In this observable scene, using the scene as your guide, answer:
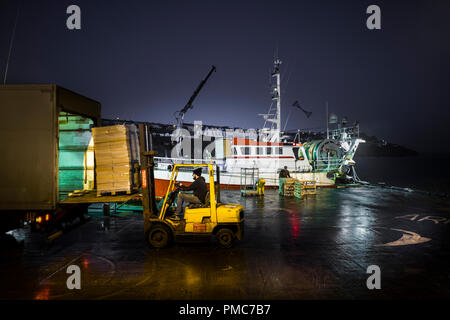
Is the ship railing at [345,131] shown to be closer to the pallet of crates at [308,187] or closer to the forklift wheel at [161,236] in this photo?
the pallet of crates at [308,187]

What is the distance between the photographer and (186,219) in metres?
6.51

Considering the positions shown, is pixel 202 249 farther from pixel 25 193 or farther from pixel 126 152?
pixel 25 193

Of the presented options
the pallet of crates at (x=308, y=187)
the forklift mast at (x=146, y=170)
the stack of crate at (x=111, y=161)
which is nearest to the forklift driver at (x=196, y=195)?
the forklift mast at (x=146, y=170)

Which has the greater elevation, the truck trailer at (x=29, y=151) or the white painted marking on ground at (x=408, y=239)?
the truck trailer at (x=29, y=151)

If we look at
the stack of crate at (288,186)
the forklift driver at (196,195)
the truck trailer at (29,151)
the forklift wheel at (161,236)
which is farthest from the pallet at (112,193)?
the stack of crate at (288,186)

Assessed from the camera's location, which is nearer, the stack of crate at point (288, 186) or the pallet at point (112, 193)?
the pallet at point (112, 193)

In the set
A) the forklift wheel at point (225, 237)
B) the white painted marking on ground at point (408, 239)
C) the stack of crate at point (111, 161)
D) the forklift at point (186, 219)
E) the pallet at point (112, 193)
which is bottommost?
the white painted marking on ground at point (408, 239)

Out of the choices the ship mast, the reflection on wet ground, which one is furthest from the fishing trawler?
the reflection on wet ground

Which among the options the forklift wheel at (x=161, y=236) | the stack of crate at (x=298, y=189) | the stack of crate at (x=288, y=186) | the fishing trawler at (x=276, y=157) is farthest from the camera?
the fishing trawler at (x=276, y=157)

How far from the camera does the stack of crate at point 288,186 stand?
1530cm

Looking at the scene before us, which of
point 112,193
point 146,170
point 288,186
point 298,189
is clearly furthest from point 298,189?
point 112,193

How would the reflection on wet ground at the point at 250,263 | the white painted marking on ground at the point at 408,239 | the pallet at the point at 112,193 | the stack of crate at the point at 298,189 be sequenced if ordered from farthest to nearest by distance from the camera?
the stack of crate at the point at 298,189
the white painted marking on ground at the point at 408,239
the pallet at the point at 112,193
the reflection on wet ground at the point at 250,263

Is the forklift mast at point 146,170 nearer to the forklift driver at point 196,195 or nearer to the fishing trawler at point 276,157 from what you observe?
the forklift driver at point 196,195

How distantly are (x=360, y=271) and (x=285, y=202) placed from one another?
27.8 ft
